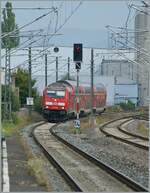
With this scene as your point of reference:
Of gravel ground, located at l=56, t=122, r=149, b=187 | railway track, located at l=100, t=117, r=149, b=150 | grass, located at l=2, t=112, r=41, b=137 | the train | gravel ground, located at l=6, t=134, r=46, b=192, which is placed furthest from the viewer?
the train

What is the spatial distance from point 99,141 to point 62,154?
710 centimetres

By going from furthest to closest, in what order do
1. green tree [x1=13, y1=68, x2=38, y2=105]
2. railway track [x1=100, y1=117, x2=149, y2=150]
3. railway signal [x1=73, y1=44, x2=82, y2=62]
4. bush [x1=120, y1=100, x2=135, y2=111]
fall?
1. bush [x1=120, y1=100, x2=135, y2=111]
2. green tree [x1=13, y1=68, x2=38, y2=105]
3. railway signal [x1=73, y1=44, x2=82, y2=62]
4. railway track [x1=100, y1=117, x2=149, y2=150]

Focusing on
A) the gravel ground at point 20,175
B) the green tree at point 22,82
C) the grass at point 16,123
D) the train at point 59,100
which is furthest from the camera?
the green tree at point 22,82

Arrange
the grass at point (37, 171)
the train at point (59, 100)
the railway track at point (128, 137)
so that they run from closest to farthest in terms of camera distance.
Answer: the grass at point (37, 171)
the railway track at point (128, 137)
the train at point (59, 100)

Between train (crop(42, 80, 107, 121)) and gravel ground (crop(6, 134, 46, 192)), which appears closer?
gravel ground (crop(6, 134, 46, 192))

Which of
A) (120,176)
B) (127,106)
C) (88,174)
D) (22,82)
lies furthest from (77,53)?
(127,106)

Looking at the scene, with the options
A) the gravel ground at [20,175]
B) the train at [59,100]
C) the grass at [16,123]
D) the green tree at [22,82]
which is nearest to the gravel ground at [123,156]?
the gravel ground at [20,175]

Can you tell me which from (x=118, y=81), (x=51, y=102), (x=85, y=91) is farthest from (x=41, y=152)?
(x=118, y=81)

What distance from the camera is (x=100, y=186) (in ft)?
45.6

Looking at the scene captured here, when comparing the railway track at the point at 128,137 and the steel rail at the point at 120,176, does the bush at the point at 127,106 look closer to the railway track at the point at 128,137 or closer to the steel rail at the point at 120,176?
the railway track at the point at 128,137

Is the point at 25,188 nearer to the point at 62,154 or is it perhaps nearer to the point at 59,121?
the point at 62,154

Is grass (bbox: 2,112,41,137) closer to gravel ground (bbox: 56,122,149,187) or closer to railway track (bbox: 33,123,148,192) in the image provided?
gravel ground (bbox: 56,122,149,187)

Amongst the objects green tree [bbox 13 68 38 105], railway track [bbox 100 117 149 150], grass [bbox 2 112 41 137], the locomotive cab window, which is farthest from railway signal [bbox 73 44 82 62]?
green tree [bbox 13 68 38 105]

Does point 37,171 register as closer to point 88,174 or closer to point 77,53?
point 88,174
